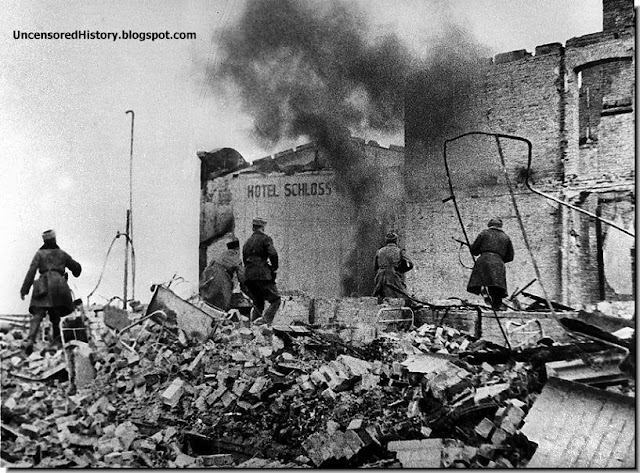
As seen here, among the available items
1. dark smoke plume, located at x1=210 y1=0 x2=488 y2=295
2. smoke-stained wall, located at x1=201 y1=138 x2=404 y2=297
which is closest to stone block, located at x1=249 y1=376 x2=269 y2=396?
smoke-stained wall, located at x1=201 y1=138 x2=404 y2=297

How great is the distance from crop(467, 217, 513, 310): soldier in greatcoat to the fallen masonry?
1.22 feet

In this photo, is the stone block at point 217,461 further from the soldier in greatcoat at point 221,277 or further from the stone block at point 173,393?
the soldier in greatcoat at point 221,277

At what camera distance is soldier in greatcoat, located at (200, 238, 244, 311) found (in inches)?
214

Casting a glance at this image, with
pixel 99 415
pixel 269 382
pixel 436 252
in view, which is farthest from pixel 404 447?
pixel 99 415

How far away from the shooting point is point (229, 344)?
5.36m

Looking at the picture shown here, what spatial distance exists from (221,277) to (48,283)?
52.2 inches

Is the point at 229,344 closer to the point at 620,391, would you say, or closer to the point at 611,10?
the point at 620,391

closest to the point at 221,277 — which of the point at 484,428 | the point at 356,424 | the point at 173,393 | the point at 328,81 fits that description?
the point at 173,393

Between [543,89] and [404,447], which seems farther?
[543,89]

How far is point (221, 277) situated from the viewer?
17.8ft

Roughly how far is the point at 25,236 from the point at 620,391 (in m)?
4.53

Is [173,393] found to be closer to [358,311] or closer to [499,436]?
[358,311]

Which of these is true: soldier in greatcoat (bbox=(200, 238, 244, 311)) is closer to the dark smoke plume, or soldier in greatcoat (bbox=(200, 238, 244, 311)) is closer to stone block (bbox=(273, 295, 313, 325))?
stone block (bbox=(273, 295, 313, 325))

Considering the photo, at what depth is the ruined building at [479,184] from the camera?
5.14 metres
